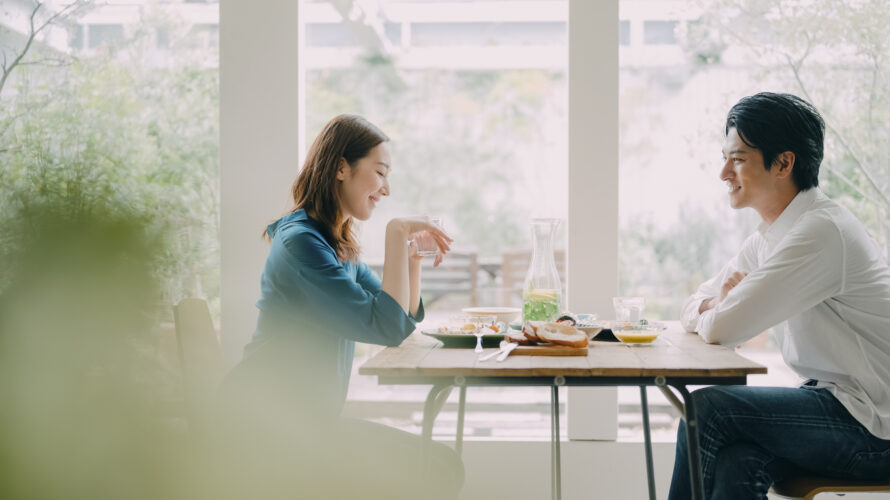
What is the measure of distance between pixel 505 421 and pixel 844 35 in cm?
194

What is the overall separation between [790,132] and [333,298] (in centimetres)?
117

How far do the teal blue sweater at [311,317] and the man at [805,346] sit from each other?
2.40 ft

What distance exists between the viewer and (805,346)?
1.55 m

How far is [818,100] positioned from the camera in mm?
2420

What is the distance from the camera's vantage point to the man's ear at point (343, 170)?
5.55 feet

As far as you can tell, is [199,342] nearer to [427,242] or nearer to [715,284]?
[427,242]

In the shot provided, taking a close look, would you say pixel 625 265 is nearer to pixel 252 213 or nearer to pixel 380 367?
pixel 252 213

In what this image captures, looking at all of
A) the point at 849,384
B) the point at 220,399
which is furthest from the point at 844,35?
the point at 220,399

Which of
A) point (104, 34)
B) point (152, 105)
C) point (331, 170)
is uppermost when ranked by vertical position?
point (104, 34)

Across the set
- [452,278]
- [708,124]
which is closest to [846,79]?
[708,124]

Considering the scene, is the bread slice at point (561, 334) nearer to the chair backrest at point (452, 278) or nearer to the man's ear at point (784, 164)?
the man's ear at point (784, 164)

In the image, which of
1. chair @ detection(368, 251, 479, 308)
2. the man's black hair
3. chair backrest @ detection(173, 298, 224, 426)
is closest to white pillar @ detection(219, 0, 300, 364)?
chair backrest @ detection(173, 298, 224, 426)

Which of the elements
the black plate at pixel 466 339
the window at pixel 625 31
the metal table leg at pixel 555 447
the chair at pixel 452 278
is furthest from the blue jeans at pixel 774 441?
the chair at pixel 452 278

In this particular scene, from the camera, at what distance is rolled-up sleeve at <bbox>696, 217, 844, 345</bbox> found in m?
1.47
